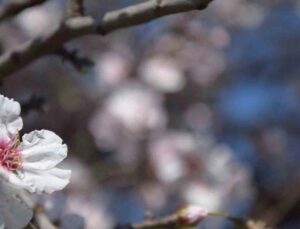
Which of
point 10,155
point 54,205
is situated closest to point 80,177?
point 54,205

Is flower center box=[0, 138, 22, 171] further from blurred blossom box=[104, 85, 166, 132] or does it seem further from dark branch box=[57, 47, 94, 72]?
blurred blossom box=[104, 85, 166, 132]

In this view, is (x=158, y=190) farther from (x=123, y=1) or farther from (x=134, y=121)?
(x=123, y=1)

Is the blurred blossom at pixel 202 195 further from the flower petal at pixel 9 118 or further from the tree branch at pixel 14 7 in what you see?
the flower petal at pixel 9 118

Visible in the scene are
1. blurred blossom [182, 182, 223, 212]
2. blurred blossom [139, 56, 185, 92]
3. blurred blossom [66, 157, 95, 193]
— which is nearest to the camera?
blurred blossom [182, 182, 223, 212]

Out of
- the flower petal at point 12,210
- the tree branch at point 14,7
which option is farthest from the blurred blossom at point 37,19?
the flower petal at point 12,210

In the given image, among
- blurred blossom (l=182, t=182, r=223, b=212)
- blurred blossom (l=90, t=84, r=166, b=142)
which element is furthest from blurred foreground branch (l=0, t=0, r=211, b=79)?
blurred blossom (l=90, t=84, r=166, b=142)

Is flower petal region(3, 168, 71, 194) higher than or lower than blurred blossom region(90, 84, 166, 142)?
→ higher

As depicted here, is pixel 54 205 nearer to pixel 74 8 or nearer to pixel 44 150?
pixel 74 8
